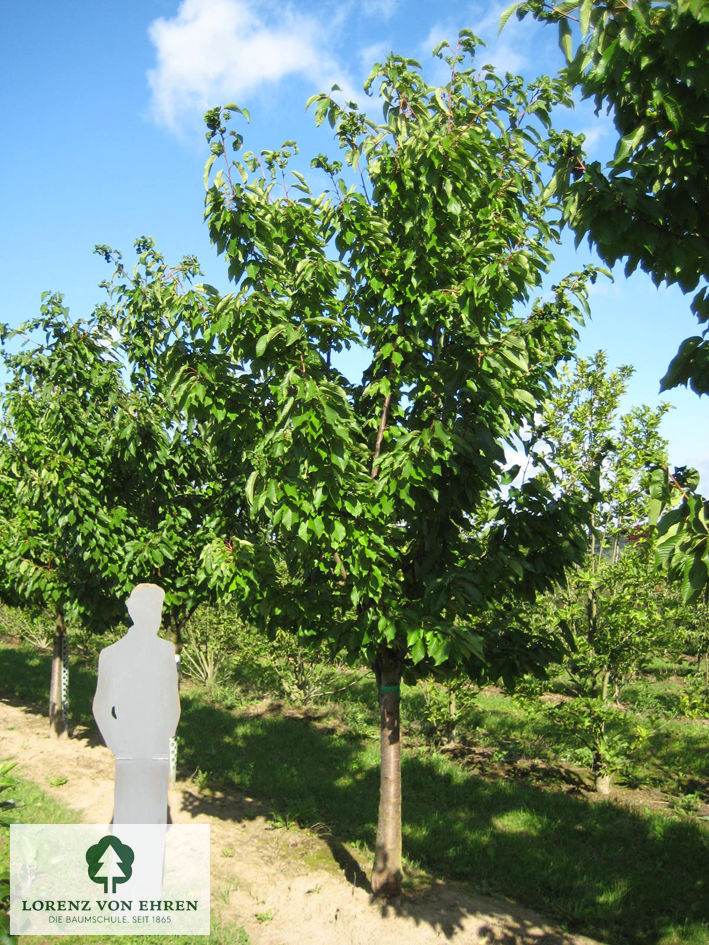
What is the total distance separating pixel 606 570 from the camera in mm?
8906

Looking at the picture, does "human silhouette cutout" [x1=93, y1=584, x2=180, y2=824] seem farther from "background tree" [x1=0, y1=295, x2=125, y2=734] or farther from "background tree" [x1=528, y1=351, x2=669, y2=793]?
"background tree" [x1=528, y1=351, x2=669, y2=793]

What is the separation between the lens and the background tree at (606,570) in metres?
8.38

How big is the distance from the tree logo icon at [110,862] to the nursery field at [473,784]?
191cm

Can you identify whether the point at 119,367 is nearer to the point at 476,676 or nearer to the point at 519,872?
the point at 476,676

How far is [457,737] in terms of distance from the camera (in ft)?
37.9

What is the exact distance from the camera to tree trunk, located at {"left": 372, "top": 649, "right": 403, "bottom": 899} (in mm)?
5484

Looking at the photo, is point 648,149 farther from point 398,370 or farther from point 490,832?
point 490,832

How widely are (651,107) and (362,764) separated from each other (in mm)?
8919

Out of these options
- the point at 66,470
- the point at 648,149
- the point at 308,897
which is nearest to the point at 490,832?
the point at 308,897

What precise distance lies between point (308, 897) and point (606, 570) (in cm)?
519

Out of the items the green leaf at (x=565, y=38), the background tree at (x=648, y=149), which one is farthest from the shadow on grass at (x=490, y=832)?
the green leaf at (x=565, y=38)

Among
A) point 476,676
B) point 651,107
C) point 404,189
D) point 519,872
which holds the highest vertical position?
point 404,189

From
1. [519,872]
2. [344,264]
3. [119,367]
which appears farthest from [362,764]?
[344,264]

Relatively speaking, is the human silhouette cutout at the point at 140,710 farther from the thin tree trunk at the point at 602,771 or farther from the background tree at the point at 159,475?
the thin tree trunk at the point at 602,771
